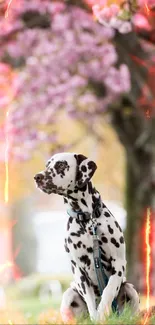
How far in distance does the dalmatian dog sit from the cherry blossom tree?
2532mm

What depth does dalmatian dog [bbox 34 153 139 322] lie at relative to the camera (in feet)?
7.02

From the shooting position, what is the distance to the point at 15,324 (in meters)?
2.56

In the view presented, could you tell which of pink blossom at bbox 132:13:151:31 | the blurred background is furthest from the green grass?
pink blossom at bbox 132:13:151:31

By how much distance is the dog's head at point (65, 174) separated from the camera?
2.11 meters

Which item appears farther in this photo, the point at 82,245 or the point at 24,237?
the point at 24,237

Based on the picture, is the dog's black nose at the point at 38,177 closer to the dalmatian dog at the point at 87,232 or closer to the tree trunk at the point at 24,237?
the dalmatian dog at the point at 87,232

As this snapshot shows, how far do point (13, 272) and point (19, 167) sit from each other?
1.22 m

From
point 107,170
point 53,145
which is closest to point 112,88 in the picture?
point 53,145

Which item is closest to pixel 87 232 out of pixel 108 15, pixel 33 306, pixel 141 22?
pixel 108 15

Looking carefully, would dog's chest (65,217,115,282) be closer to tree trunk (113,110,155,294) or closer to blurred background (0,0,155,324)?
blurred background (0,0,155,324)

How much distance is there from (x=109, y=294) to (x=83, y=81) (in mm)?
3376

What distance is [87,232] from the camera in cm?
217

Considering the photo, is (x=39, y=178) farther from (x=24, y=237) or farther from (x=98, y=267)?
(x=24, y=237)

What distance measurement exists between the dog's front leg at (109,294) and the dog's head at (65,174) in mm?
293
